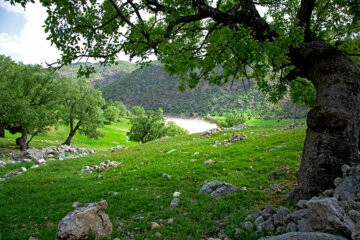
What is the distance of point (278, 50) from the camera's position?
19.5ft

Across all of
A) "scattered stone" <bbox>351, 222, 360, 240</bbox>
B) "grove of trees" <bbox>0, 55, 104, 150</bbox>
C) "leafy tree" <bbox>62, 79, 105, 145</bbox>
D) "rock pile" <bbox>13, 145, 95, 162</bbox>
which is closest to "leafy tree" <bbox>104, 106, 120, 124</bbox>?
"leafy tree" <bbox>62, 79, 105, 145</bbox>

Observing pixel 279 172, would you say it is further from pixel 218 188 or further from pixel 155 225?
pixel 155 225

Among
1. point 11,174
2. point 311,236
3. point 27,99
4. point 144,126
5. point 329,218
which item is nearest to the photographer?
point 311,236

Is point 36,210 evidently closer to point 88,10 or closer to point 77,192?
point 77,192

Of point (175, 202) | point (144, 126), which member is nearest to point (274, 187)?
point (175, 202)

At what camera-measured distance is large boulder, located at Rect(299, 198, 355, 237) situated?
3.45 meters

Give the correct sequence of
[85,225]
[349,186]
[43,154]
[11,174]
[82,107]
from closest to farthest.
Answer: [349,186]
[85,225]
[11,174]
[43,154]
[82,107]

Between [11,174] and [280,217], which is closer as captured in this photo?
[280,217]

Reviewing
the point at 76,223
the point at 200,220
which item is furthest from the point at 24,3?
the point at 200,220

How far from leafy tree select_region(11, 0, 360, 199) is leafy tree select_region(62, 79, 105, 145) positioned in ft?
90.4

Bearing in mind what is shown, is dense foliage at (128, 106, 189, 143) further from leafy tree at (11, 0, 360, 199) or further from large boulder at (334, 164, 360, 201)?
large boulder at (334, 164, 360, 201)

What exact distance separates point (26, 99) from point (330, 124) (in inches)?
1054

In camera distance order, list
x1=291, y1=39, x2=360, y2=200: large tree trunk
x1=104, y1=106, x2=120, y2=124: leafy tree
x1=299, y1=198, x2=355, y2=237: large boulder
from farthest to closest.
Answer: x1=104, y1=106, x2=120, y2=124: leafy tree < x1=291, y1=39, x2=360, y2=200: large tree trunk < x1=299, y1=198, x2=355, y2=237: large boulder

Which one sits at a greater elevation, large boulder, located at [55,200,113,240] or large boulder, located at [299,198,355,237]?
large boulder, located at [299,198,355,237]
